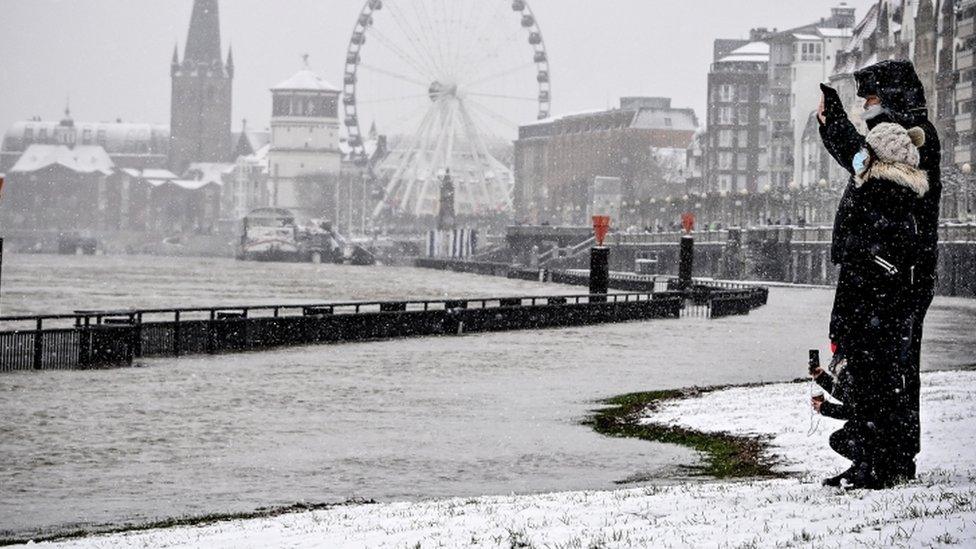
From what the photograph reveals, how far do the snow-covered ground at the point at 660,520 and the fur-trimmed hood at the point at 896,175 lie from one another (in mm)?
2371

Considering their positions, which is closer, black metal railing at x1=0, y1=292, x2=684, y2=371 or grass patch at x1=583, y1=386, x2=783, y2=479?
grass patch at x1=583, y1=386, x2=783, y2=479

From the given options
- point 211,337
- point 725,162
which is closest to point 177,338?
point 211,337

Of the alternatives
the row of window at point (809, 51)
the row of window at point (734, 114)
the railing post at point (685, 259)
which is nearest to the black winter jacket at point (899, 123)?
the railing post at point (685, 259)

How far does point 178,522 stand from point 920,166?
7.85 metres

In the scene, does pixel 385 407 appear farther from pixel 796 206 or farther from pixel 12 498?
pixel 796 206

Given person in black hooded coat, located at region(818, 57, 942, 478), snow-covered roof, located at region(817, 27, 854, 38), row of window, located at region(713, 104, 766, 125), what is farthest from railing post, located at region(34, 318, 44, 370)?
row of window, located at region(713, 104, 766, 125)

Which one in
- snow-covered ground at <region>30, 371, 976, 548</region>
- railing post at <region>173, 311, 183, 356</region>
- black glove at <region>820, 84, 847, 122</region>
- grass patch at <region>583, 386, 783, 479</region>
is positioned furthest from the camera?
railing post at <region>173, 311, 183, 356</region>

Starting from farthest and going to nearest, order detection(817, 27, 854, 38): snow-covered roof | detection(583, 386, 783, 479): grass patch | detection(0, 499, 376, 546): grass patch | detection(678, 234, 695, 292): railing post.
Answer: detection(817, 27, 854, 38): snow-covered roof → detection(678, 234, 695, 292): railing post → detection(583, 386, 783, 479): grass patch → detection(0, 499, 376, 546): grass patch

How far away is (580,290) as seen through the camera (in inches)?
4296

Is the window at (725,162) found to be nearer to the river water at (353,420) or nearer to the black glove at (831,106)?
A: the river water at (353,420)

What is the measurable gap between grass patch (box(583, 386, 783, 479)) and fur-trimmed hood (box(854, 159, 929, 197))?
21.7 feet

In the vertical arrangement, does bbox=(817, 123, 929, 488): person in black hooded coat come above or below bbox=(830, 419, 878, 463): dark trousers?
above

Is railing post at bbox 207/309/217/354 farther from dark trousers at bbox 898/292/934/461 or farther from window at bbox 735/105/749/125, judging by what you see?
Answer: window at bbox 735/105/749/125

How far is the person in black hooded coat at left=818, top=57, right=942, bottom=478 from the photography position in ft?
45.8
